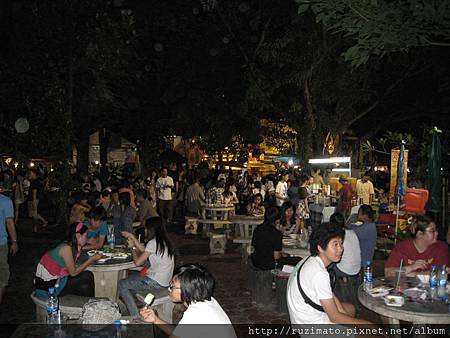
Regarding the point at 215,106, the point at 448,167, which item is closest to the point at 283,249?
the point at 448,167

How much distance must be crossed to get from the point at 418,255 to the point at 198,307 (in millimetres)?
3439

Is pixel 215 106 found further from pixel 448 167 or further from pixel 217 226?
pixel 448 167

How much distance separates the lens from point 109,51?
15.0m

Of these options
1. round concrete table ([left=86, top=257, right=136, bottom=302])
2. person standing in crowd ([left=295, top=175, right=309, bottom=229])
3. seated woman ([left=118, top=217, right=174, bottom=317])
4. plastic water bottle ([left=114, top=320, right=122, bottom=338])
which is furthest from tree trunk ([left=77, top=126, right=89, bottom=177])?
plastic water bottle ([left=114, top=320, right=122, bottom=338])

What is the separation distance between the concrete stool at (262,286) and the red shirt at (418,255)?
214cm

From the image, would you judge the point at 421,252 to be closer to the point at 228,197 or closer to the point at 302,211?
the point at 302,211

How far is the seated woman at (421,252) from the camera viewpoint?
554 cm

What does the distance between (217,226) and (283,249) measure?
664cm

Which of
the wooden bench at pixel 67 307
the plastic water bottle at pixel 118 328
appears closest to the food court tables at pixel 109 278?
the wooden bench at pixel 67 307

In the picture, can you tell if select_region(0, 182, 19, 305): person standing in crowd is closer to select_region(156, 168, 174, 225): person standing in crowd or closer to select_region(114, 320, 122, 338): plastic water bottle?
select_region(114, 320, 122, 338): plastic water bottle

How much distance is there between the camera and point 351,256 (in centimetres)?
654

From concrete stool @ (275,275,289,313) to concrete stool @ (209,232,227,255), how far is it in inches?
171

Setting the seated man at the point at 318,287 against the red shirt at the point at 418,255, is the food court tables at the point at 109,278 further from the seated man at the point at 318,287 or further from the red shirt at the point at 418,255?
the red shirt at the point at 418,255

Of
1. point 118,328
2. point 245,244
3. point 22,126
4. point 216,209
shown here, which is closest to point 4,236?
point 118,328
